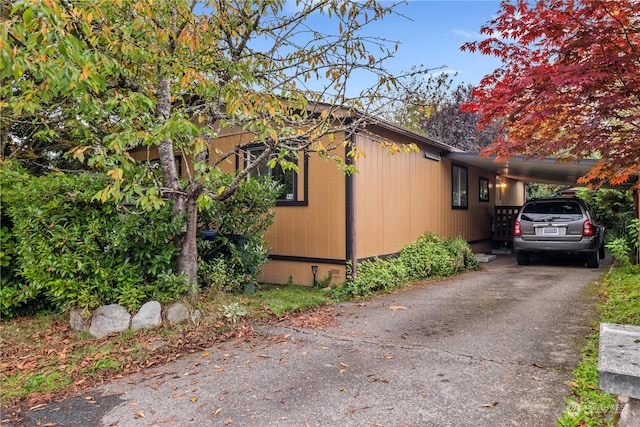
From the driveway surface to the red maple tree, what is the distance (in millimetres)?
2238

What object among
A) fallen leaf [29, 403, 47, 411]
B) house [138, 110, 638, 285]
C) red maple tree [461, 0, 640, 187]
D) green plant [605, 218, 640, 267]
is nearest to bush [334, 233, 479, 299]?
house [138, 110, 638, 285]

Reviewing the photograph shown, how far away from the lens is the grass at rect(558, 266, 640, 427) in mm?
2721

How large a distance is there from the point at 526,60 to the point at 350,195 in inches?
128

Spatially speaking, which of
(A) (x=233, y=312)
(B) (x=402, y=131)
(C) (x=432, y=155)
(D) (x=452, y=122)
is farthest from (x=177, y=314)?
(D) (x=452, y=122)

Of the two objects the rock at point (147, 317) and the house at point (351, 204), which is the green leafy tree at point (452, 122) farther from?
the rock at point (147, 317)

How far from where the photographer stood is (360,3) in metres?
5.02

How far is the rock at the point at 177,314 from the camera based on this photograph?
4.85 metres

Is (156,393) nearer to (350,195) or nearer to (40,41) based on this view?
(40,41)

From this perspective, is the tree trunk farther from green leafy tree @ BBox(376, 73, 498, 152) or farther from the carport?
green leafy tree @ BBox(376, 73, 498, 152)

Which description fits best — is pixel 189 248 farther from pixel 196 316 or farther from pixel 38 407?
pixel 38 407

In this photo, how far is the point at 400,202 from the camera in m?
9.01

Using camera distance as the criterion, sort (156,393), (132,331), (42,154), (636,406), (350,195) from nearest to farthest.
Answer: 1. (636,406)
2. (156,393)
3. (132,331)
4. (350,195)
5. (42,154)

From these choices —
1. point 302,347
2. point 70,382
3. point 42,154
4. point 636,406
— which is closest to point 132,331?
point 70,382

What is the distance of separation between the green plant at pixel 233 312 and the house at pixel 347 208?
2184 millimetres
